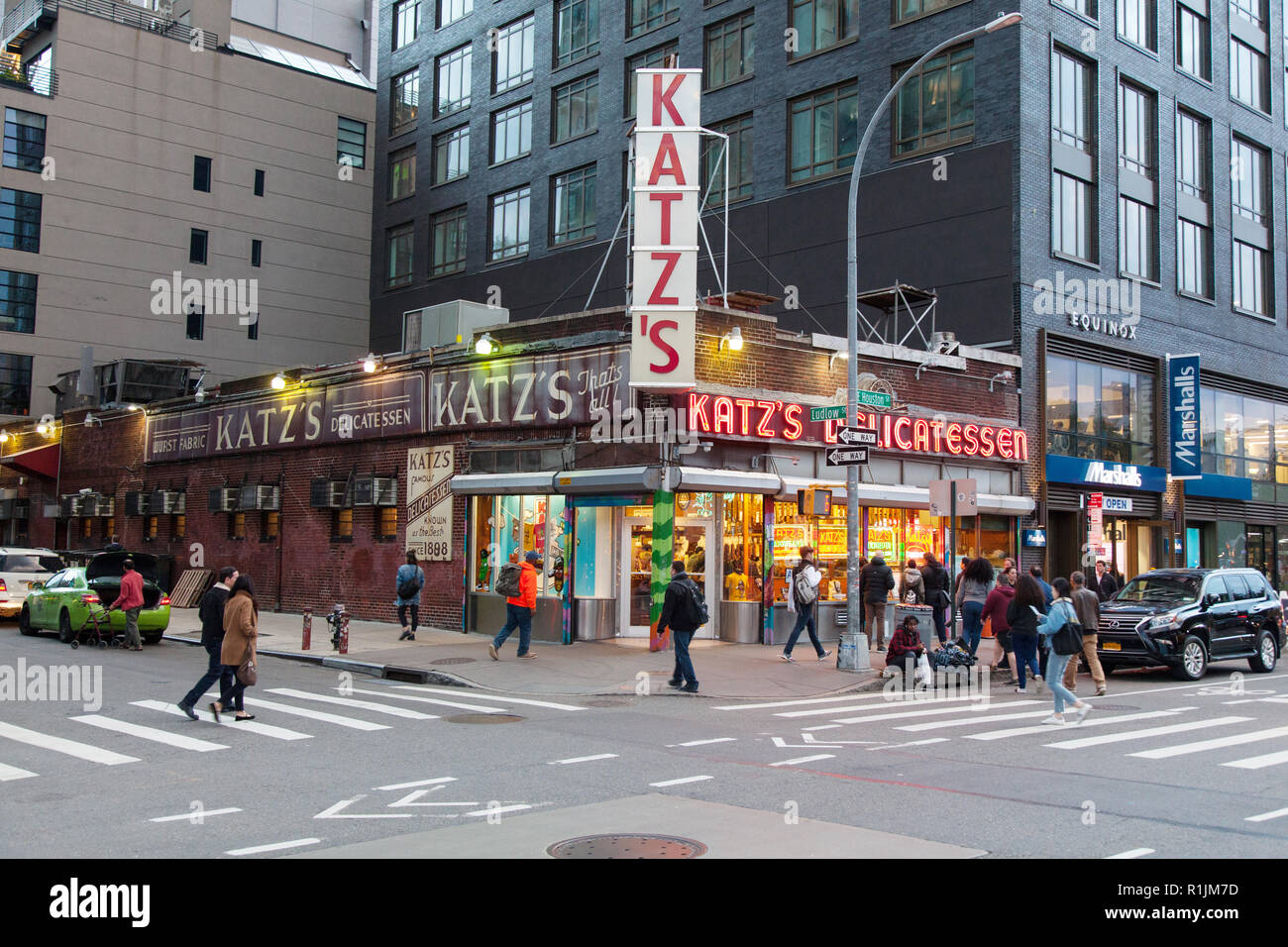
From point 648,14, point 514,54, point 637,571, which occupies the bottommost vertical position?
point 637,571

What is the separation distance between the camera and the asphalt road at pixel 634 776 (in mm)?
7617

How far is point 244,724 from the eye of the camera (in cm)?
1298

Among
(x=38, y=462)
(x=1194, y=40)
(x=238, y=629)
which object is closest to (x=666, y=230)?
(x=238, y=629)

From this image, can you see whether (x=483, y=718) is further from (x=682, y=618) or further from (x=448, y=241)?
(x=448, y=241)

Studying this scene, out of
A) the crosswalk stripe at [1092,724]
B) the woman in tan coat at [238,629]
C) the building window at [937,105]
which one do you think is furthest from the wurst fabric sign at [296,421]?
the crosswalk stripe at [1092,724]

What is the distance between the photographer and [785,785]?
9.52 meters

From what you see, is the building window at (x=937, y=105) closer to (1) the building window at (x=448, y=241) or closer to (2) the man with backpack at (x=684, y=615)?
(2) the man with backpack at (x=684, y=615)

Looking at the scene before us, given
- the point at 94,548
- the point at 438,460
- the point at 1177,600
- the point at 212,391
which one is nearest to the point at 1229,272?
the point at 1177,600

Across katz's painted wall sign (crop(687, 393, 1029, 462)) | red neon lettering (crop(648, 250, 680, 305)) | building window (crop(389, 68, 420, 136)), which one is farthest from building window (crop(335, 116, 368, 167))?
katz's painted wall sign (crop(687, 393, 1029, 462))

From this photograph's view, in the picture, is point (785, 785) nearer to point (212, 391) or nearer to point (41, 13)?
point (212, 391)

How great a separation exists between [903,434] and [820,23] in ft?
47.3

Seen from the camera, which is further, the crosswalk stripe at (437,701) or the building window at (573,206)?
the building window at (573,206)

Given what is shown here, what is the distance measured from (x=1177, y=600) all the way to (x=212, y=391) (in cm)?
2696

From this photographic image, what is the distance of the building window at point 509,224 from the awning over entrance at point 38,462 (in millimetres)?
17388
